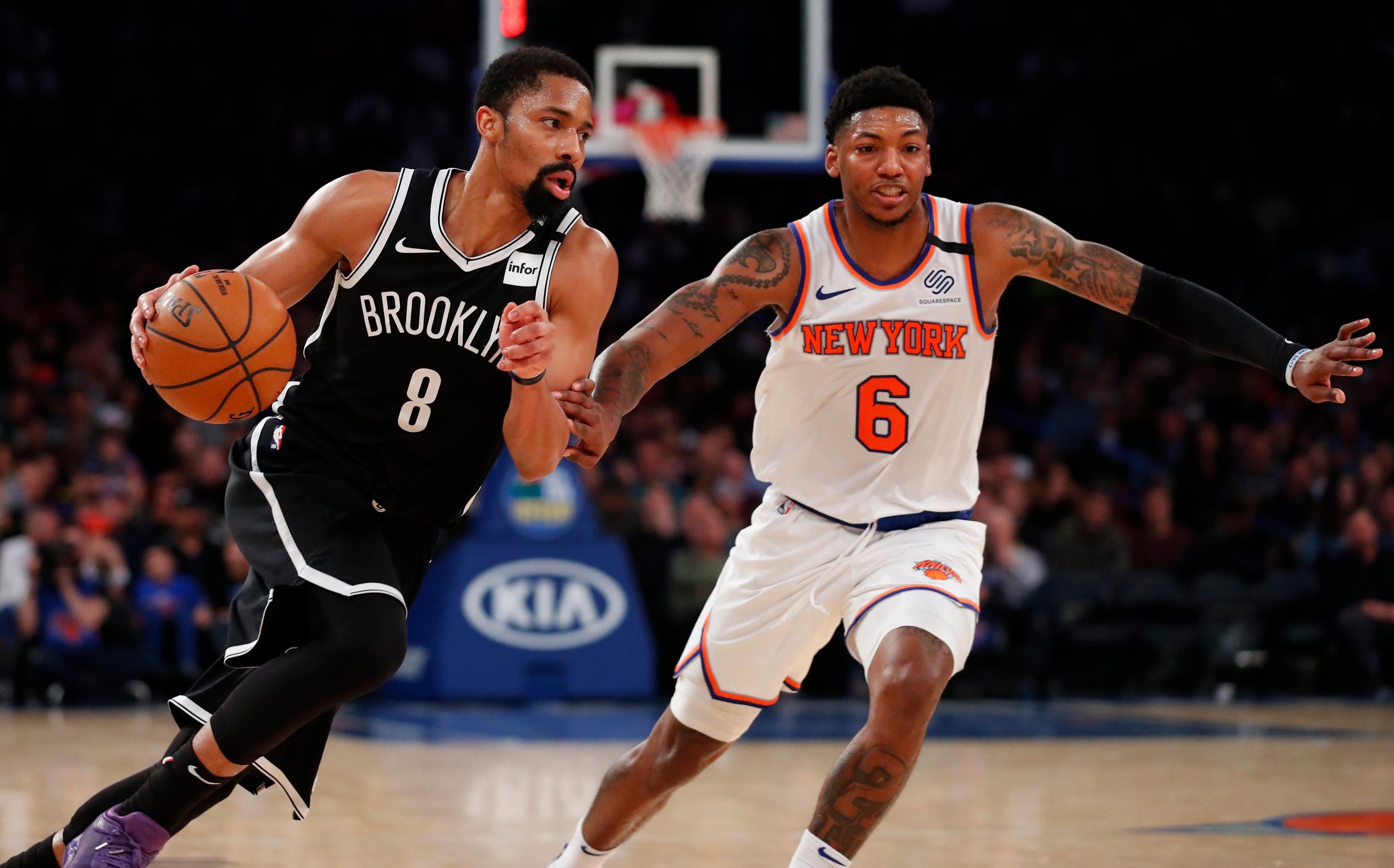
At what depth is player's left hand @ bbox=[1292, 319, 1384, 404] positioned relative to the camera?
4172mm

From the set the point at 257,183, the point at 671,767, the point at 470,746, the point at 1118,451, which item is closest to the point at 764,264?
the point at 671,767

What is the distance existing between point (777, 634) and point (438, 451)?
1009 millimetres

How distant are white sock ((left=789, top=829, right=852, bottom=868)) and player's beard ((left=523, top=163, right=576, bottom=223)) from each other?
1711 millimetres

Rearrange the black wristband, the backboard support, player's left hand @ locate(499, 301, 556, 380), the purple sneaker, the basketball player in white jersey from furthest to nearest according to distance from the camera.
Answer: the backboard support, the basketball player in white jersey, the purple sneaker, the black wristband, player's left hand @ locate(499, 301, 556, 380)

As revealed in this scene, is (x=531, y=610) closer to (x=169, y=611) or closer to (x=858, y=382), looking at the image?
(x=169, y=611)

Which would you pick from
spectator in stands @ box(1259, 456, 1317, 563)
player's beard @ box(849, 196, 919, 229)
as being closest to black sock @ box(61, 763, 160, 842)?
player's beard @ box(849, 196, 919, 229)

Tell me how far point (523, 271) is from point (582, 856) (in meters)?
1.60

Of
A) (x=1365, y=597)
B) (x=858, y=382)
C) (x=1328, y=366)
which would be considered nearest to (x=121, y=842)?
(x=858, y=382)

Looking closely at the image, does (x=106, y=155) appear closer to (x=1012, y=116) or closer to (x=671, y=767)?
(x=1012, y=116)

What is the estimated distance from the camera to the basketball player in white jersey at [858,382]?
441cm

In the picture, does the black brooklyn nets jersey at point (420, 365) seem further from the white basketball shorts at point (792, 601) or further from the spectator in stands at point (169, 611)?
the spectator in stands at point (169, 611)

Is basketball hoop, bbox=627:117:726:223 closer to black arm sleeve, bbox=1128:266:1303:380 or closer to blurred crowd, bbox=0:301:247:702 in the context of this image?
blurred crowd, bbox=0:301:247:702

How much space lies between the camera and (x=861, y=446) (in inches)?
179

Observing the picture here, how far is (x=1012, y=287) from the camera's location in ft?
59.9
